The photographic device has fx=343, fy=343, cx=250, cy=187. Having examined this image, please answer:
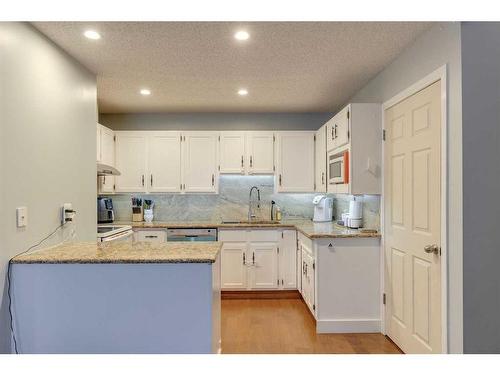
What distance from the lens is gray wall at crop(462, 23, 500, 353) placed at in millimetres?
1927

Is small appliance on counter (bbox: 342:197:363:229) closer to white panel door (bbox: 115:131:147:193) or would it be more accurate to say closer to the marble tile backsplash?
the marble tile backsplash

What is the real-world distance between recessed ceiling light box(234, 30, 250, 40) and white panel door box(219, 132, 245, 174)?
215 centimetres

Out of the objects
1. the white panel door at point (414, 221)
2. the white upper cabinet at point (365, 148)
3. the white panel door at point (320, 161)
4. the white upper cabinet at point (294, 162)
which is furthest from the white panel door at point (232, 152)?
the white panel door at point (414, 221)

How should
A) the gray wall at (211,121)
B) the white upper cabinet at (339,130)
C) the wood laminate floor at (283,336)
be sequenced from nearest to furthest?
the wood laminate floor at (283,336) → the white upper cabinet at (339,130) → the gray wall at (211,121)

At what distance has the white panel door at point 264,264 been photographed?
423cm

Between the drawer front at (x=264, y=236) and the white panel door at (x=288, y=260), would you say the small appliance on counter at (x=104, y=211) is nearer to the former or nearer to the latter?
the drawer front at (x=264, y=236)

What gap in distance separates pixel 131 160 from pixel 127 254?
8.89ft

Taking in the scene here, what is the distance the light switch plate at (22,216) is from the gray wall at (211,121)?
111 inches

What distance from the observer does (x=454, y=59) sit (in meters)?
2.02

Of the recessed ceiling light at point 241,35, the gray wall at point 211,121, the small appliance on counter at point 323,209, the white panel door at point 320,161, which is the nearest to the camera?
the recessed ceiling light at point 241,35

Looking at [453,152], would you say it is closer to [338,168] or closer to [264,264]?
[338,168]

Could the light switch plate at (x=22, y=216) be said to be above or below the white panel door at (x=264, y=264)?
above

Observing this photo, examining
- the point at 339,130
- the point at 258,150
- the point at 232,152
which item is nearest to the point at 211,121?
the point at 232,152

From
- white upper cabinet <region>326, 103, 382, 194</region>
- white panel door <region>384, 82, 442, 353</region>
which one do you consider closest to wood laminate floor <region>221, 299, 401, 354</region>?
white panel door <region>384, 82, 442, 353</region>
